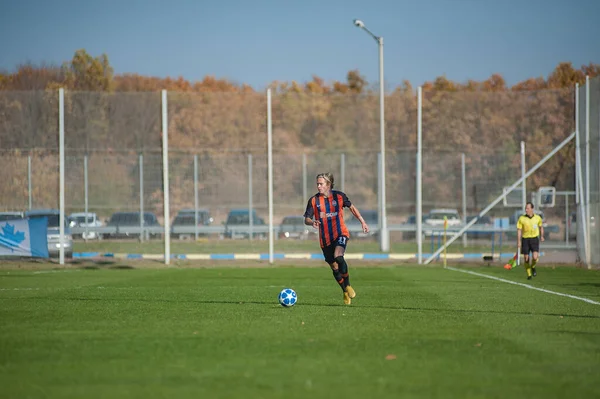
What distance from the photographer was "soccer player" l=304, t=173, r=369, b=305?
1475 centimetres

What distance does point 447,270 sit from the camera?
26.5 meters

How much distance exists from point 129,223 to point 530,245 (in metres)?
14.7

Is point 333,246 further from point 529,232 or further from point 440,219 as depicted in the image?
point 440,219

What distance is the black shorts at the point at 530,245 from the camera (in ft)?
78.8

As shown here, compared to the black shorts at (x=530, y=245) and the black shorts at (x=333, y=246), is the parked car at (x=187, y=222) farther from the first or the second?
the black shorts at (x=333, y=246)

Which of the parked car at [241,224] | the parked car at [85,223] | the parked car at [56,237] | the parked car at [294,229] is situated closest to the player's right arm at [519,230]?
the parked car at [294,229]

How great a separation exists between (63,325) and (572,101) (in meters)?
23.1

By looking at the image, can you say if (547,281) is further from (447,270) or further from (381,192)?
(381,192)

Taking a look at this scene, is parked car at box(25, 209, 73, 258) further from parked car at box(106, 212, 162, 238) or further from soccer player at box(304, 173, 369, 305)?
soccer player at box(304, 173, 369, 305)

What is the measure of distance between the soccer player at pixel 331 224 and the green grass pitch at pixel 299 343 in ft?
1.95

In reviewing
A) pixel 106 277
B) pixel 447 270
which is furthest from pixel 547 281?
pixel 106 277

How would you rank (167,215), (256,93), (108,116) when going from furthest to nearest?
1. (256,93)
2. (108,116)
3. (167,215)

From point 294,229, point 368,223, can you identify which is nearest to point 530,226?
point 294,229

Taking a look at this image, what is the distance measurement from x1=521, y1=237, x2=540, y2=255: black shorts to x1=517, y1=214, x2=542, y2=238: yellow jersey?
4.6 inches
